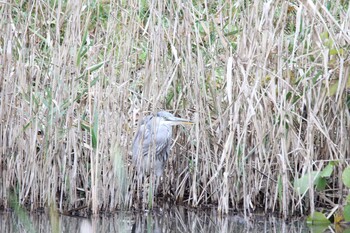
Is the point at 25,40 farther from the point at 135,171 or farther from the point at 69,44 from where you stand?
the point at 135,171

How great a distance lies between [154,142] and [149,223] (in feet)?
1.67

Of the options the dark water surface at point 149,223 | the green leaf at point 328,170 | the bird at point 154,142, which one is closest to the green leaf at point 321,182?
the green leaf at point 328,170

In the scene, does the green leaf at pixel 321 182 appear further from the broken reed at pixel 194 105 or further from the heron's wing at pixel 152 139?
the heron's wing at pixel 152 139

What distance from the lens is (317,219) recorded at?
4215 mm

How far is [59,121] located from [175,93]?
86cm

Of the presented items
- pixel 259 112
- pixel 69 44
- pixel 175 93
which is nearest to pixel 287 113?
pixel 259 112

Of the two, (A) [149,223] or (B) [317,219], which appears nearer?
(B) [317,219]

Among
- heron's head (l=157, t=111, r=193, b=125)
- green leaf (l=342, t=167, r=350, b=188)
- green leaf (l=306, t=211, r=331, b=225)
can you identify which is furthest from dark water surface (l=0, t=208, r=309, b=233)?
heron's head (l=157, t=111, r=193, b=125)

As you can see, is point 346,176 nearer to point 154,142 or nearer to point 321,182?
point 321,182

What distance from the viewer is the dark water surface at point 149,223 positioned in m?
4.20

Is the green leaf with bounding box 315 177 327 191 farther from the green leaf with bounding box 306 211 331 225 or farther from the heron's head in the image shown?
the heron's head

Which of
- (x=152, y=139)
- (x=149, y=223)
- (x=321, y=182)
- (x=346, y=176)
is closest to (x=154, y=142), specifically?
(x=152, y=139)

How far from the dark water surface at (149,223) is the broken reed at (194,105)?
0.09 metres

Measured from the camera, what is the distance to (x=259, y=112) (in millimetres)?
4531
